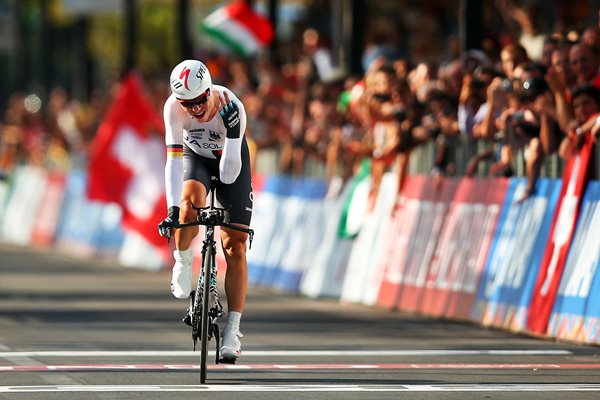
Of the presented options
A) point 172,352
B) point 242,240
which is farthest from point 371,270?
point 242,240

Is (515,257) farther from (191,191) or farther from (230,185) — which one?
(191,191)

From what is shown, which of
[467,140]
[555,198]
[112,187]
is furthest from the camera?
[112,187]

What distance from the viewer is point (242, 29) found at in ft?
97.3

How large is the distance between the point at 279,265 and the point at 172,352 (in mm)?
8600

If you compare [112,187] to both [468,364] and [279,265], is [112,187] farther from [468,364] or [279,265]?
[468,364]

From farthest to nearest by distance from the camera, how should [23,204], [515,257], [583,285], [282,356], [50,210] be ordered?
[23,204] → [50,210] → [515,257] → [583,285] → [282,356]

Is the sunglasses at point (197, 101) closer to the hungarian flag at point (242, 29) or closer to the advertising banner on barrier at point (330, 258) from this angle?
the advertising banner on barrier at point (330, 258)

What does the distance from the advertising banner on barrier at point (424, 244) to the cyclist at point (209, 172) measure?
5463mm

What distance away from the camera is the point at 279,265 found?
909 inches

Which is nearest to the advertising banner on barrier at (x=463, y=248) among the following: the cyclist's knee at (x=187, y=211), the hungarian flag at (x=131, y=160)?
the cyclist's knee at (x=187, y=211)

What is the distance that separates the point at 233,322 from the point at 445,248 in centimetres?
545

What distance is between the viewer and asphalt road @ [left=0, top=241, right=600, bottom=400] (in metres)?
11.8

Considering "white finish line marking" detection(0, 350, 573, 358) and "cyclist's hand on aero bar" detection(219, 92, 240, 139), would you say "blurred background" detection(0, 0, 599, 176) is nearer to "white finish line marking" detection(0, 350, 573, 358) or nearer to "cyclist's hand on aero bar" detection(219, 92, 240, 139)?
"white finish line marking" detection(0, 350, 573, 358)

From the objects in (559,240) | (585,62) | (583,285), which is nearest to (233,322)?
(583,285)
